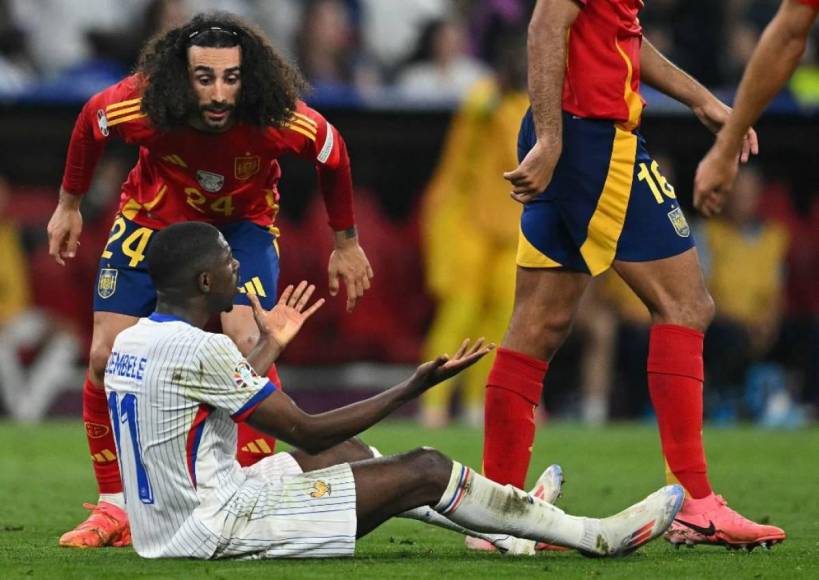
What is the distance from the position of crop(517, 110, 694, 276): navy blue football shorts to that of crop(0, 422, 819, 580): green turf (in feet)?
3.36

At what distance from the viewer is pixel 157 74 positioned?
609 centimetres

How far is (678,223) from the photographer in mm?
5859

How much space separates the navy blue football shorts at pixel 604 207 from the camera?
5.78 metres

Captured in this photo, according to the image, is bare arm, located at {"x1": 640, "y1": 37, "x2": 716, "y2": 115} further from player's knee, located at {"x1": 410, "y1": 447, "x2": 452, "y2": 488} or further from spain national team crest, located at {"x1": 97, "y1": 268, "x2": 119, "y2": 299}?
spain national team crest, located at {"x1": 97, "y1": 268, "x2": 119, "y2": 299}

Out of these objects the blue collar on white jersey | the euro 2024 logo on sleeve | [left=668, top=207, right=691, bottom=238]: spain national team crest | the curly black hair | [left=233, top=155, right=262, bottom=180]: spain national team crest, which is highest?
the curly black hair

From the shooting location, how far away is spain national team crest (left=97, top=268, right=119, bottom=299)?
253 inches

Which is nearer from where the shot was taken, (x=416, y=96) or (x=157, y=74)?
(x=157, y=74)

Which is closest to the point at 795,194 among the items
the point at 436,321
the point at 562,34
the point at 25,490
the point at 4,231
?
the point at 436,321

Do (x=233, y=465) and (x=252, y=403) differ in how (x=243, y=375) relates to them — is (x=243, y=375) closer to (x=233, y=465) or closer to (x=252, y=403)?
(x=252, y=403)

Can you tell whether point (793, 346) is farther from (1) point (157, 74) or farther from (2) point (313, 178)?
(1) point (157, 74)

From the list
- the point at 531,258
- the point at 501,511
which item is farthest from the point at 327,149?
the point at 501,511

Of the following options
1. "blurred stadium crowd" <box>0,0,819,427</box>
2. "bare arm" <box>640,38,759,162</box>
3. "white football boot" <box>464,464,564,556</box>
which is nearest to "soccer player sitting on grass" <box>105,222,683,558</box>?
"white football boot" <box>464,464,564,556</box>

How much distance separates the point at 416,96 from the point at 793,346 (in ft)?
12.3

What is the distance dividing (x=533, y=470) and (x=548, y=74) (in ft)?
12.4
